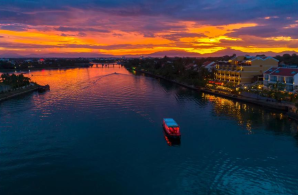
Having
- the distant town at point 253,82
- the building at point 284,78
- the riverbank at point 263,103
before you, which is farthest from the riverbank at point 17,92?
the building at point 284,78

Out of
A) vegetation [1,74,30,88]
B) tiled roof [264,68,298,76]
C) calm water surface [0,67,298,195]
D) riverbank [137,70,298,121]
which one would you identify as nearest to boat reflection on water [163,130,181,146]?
calm water surface [0,67,298,195]

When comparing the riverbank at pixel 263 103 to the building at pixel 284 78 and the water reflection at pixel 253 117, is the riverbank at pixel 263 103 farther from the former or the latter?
the building at pixel 284 78

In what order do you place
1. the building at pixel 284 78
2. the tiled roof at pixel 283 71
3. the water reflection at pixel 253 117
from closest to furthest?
the water reflection at pixel 253 117, the building at pixel 284 78, the tiled roof at pixel 283 71

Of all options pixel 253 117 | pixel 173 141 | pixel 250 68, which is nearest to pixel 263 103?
pixel 253 117

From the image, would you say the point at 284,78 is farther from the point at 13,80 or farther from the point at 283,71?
the point at 13,80

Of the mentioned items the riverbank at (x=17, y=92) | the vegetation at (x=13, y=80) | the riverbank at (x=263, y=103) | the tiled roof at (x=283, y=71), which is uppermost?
the tiled roof at (x=283, y=71)
